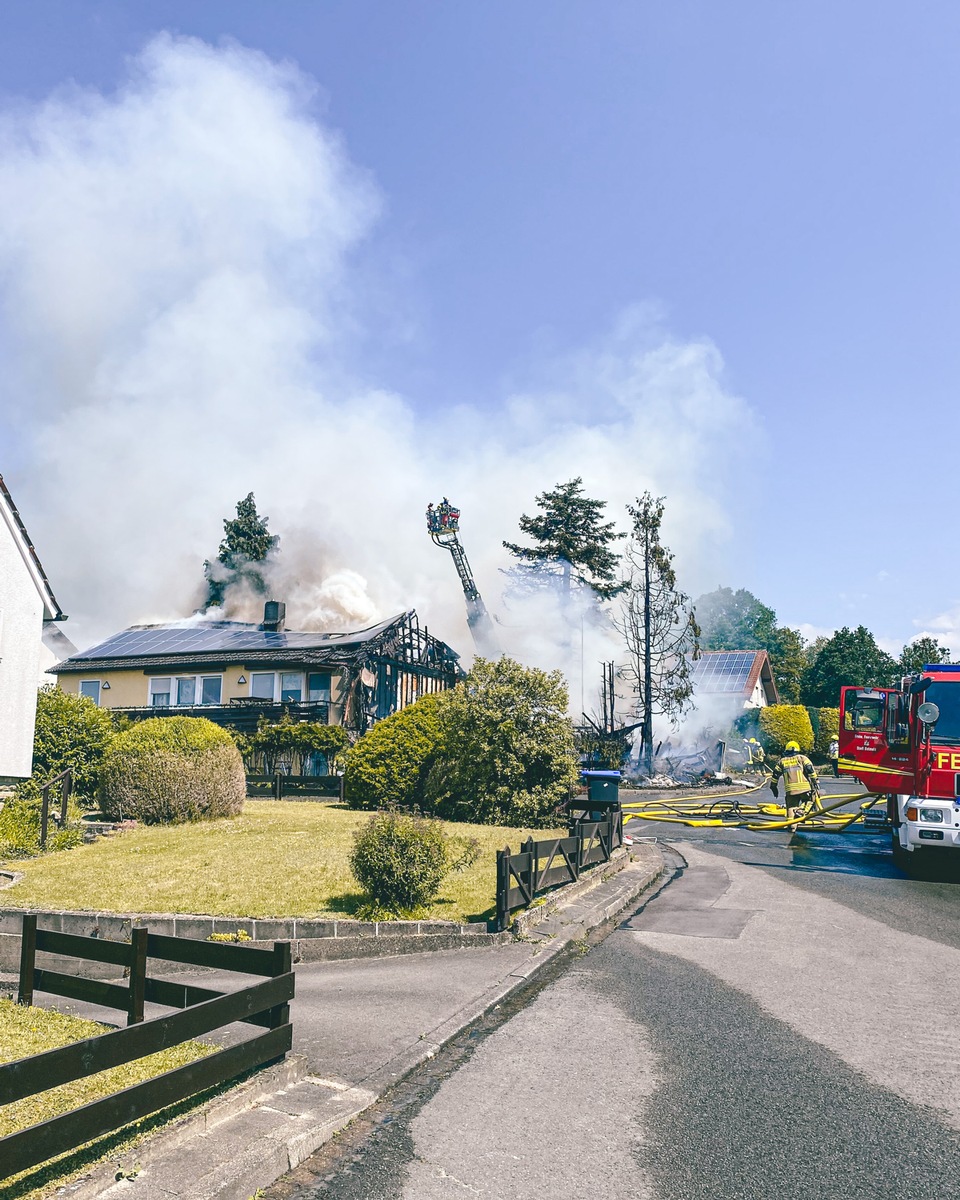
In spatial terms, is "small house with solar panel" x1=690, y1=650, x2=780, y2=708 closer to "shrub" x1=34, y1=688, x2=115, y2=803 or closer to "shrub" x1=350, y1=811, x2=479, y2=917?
"shrub" x1=34, y1=688, x2=115, y2=803

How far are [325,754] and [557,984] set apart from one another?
25.2 metres

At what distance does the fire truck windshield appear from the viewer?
14234 mm

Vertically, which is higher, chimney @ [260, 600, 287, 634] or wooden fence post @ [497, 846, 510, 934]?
chimney @ [260, 600, 287, 634]

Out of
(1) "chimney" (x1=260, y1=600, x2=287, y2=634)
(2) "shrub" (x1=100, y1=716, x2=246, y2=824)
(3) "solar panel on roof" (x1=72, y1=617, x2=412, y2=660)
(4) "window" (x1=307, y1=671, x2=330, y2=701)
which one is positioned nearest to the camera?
(2) "shrub" (x1=100, y1=716, x2=246, y2=824)

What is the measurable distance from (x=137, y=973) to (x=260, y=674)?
3328 cm

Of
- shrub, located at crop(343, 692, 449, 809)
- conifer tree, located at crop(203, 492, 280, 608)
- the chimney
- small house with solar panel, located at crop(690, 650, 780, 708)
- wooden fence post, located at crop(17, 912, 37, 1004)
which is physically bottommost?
wooden fence post, located at crop(17, 912, 37, 1004)

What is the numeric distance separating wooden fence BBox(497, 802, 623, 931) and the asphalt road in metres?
1.07

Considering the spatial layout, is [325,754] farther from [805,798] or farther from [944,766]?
[944,766]

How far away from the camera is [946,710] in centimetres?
1449

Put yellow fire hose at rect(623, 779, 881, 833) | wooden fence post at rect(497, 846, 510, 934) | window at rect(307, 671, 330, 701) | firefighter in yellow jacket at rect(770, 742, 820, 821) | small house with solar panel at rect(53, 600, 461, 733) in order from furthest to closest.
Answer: window at rect(307, 671, 330, 701) < small house with solar panel at rect(53, 600, 461, 733) < firefighter in yellow jacket at rect(770, 742, 820, 821) < yellow fire hose at rect(623, 779, 881, 833) < wooden fence post at rect(497, 846, 510, 934)

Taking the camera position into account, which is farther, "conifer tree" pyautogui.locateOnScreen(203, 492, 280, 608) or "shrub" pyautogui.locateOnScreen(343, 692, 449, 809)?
"conifer tree" pyautogui.locateOnScreen(203, 492, 280, 608)

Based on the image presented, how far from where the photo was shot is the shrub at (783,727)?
5097 centimetres

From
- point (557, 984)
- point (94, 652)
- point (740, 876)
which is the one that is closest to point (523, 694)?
point (740, 876)

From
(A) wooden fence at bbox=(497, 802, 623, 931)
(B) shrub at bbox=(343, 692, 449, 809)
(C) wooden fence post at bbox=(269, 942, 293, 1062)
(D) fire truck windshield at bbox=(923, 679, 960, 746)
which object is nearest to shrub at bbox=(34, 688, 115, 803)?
(B) shrub at bbox=(343, 692, 449, 809)
